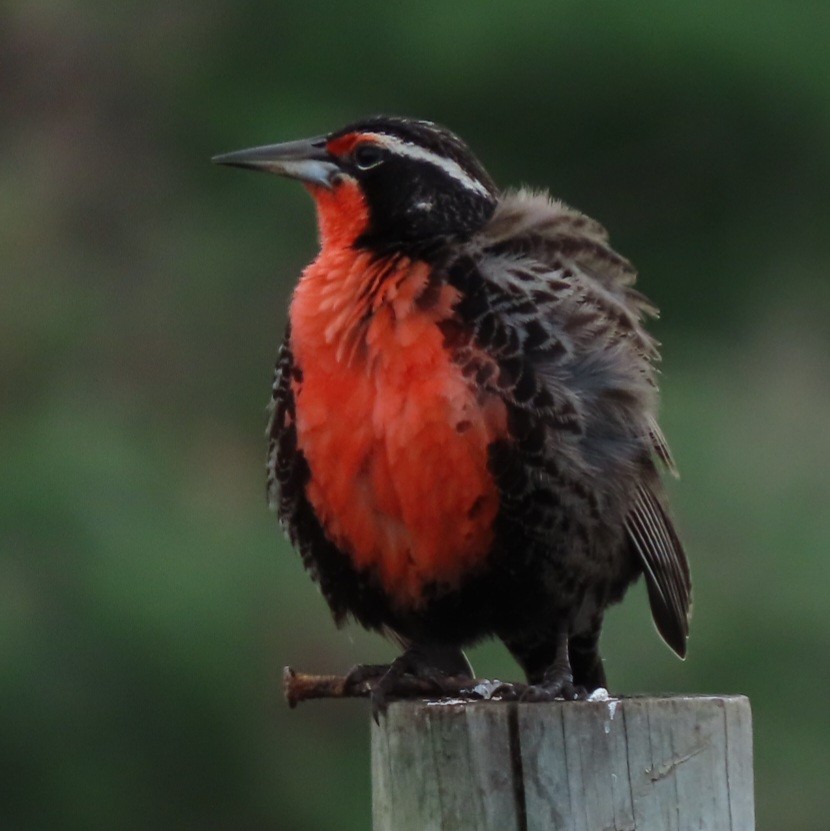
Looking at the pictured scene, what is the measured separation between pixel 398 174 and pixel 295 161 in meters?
0.24

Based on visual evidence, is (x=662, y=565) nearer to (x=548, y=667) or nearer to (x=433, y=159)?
(x=548, y=667)

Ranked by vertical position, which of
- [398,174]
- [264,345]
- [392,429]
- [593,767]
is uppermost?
[264,345]

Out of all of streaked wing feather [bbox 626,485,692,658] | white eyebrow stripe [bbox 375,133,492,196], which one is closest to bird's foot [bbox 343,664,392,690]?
streaked wing feather [bbox 626,485,692,658]

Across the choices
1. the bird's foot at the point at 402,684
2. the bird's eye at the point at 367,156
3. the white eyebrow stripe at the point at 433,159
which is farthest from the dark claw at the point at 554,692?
the bird's eye at the point at 367,156

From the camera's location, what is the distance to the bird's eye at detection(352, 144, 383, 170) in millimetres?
4469

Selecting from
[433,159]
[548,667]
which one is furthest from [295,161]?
[548,667]

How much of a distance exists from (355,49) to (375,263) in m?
3.37

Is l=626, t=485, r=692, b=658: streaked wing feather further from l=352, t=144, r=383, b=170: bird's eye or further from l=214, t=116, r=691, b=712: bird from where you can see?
l=352, t=144, r=383, b=170: bird's eye

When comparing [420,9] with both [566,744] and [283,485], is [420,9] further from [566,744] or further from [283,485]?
[566,744]

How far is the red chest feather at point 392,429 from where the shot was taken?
13.4 feet

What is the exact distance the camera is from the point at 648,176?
7.61 meters

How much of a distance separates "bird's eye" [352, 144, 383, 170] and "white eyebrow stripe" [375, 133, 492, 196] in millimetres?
21

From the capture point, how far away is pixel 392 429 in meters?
4.07

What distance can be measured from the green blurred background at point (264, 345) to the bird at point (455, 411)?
1.34 m
